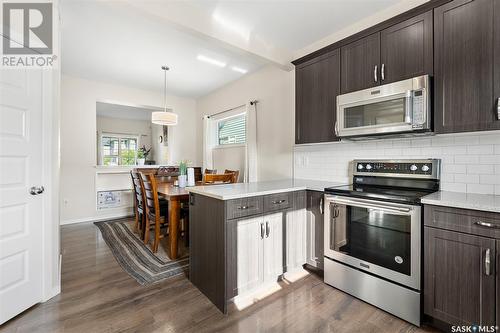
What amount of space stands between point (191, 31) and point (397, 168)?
2.41 metres

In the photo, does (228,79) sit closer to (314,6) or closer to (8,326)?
(314,6)

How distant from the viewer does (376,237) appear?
6.12 feet

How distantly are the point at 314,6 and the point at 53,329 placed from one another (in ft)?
11.1

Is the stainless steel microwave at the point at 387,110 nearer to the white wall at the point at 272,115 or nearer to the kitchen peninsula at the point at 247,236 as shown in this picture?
the kitchen peninsula at the point at 247,236

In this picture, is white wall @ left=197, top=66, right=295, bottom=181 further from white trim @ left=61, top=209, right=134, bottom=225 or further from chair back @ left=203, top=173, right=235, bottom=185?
white trim @ left=61, top=209, right=134, bottom=225

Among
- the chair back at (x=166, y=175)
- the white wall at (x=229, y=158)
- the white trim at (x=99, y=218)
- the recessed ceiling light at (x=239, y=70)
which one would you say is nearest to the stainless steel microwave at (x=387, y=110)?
the recessed ceiling light at (x=239, y=70)

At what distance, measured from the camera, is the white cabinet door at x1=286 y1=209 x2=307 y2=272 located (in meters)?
2.23

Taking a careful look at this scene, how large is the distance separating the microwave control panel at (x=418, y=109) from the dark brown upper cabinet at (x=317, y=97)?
73 centimetres

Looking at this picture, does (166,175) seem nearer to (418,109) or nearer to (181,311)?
(181,311)

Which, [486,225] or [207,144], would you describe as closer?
[486,225]

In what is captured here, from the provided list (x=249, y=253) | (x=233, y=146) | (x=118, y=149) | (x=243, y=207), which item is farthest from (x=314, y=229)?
(x=118, y=149)

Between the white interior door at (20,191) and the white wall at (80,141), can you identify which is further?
the white wall at (80,141)

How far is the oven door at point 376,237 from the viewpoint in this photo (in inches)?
64.6

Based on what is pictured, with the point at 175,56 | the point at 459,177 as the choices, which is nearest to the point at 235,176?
the point at 175,56
